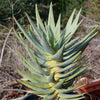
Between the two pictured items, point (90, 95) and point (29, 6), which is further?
point (29, 6)

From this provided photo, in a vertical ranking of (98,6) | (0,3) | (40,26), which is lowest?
(40,26)

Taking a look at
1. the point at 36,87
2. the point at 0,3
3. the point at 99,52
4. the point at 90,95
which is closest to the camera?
the point at 36,87

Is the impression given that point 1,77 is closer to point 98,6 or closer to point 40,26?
point 40,26

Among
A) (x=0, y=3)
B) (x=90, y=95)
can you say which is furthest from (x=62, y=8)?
(x=90, y=95)

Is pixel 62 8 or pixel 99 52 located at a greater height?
pixel 62 8

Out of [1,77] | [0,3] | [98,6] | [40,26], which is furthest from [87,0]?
[40,26]

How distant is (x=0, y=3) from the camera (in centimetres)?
272

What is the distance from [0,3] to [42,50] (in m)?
2.61

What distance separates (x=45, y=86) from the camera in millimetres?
473

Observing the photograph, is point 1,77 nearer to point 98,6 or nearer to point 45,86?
point 45,86

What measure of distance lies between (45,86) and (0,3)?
2669 mm

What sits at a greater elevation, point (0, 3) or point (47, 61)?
point (0, 3)

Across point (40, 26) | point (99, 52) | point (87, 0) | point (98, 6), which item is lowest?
point (40, 26)

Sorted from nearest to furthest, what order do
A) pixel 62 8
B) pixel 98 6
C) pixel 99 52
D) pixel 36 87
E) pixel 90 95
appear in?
1. pixel 36 87
2. pixel 90 95
3. pixel 99 52
4. pixel 98 6
5. pixel 62 8
